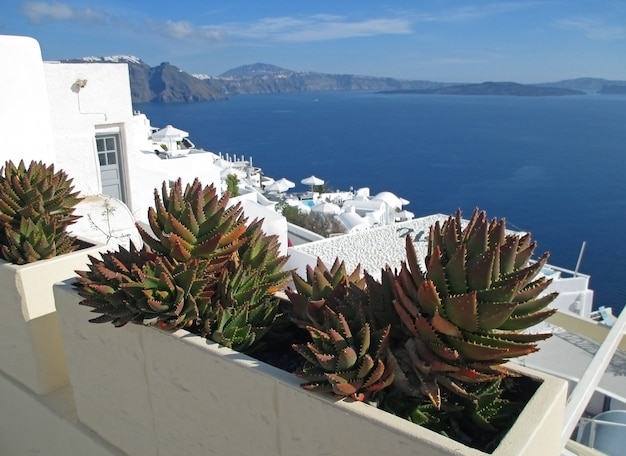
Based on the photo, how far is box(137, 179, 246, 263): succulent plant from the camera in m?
3.16

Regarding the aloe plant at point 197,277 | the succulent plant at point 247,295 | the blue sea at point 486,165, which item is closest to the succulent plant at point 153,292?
the aloe plant at point 197,277

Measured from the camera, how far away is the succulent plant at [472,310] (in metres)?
2.20

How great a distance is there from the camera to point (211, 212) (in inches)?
132

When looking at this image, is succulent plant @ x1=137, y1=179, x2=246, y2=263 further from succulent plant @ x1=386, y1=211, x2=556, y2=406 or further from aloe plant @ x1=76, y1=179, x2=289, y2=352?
succulent plant @ x1=386, y1=211, x2=556, y2=406

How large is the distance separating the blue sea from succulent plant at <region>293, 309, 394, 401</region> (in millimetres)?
40853

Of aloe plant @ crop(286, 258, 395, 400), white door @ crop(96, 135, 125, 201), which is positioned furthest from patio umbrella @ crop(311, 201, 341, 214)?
aloe plant @ crop(286, 258, 395, 400)

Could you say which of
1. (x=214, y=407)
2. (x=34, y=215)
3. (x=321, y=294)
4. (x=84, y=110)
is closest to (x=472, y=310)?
(x=321, y=294)

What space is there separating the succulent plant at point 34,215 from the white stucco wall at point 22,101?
3.60 meters

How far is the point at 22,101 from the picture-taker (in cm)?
808

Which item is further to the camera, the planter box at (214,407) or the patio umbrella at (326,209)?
the patio umbrella at (326,209)

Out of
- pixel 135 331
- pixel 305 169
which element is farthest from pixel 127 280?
pixel 305 169

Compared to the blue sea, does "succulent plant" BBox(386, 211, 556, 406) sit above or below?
above

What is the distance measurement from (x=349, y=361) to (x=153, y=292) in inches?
50.3

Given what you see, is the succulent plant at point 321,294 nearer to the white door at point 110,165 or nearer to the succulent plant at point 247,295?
the succulent plant at point 247,295
